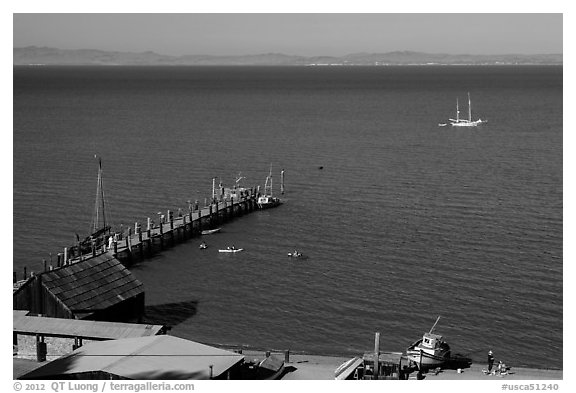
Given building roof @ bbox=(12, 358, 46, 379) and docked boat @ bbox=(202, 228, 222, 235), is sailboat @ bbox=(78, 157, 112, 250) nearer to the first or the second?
docked boat @ bbox=(202, 228, 222, 235)

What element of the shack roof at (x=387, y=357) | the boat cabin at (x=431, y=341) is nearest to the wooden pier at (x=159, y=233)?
the shack roof at (x=387, y=357)

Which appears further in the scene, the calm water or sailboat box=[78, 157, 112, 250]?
sailboat box=[78, 157, 112, 250]

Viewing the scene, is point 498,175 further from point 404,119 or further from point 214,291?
point 404,119

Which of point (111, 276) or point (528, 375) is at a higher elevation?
point (111, 276)

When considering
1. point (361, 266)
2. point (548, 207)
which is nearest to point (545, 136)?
point (548, 207)

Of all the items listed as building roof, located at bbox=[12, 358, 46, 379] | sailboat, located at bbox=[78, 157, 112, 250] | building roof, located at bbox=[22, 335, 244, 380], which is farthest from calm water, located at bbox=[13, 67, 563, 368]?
building roof, located at bbox=[22, 335, 244, 380]
